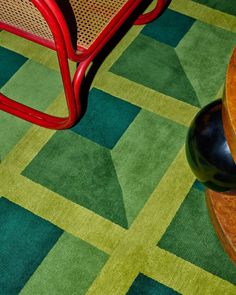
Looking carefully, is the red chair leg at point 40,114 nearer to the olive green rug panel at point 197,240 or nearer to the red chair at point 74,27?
the red chair at point 74,27

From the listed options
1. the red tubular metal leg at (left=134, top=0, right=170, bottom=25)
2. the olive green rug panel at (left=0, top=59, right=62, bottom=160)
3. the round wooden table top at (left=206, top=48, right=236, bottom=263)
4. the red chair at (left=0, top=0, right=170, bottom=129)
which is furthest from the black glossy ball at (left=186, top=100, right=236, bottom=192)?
the red tubular metal leg at (left=134, top=0, right=170, bottom=25)

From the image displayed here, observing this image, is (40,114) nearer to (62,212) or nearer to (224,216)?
(62,212)

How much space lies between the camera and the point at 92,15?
1265 millimetres

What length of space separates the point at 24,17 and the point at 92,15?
0.62 ft

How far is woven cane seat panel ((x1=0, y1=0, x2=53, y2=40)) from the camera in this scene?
3.76ft

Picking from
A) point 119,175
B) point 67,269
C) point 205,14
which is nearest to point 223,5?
point 205,14

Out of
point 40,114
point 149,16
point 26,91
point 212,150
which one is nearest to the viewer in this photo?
point 212,150

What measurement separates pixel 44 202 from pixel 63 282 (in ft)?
0.80

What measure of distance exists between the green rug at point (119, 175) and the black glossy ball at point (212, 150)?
216 millimetres

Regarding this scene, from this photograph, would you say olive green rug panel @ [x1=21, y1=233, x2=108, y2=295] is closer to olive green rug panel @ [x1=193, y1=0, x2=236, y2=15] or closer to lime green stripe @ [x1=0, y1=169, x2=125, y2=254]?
lime green stripe @ [x1=0, y1=169, x2=125, y2=254]

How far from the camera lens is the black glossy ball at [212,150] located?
109cm

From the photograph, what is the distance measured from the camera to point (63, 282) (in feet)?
3.99

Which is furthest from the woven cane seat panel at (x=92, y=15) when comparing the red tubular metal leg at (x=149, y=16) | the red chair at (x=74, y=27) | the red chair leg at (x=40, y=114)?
the red tubular metal leg at (x=149, y=16)

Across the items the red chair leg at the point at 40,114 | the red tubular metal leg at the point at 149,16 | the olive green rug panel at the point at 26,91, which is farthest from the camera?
the red tubular metal leg at the point at 149,16
